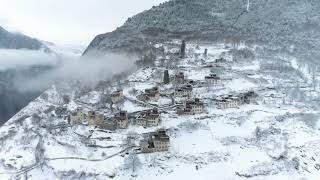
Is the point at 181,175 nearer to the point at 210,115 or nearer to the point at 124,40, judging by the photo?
the point at 210,115

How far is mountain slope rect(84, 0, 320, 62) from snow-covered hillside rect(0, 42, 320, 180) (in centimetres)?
2656

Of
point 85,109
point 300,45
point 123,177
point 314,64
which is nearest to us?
point 123,177

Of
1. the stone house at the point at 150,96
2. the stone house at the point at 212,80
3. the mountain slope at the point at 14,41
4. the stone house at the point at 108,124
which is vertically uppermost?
the mountain slope at the point at 14,41

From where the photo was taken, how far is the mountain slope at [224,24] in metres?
115

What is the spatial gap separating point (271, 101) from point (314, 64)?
87.5ft

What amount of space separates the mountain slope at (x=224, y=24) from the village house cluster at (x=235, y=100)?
3335 centimetres

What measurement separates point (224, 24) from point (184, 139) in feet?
203

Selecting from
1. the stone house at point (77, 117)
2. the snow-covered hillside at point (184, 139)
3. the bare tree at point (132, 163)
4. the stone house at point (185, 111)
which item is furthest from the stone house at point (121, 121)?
the bare tree at point (132, 163)

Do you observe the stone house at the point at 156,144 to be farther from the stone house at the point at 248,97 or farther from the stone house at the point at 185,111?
the stone house at the point at 248,97

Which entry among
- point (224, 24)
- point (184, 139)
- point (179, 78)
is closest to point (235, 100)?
point (179, 78)

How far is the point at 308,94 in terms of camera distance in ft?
282

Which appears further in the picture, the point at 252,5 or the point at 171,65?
the point at 252,5

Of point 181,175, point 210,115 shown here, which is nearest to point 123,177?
point 181,175

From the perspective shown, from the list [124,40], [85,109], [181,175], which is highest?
[124,40]
